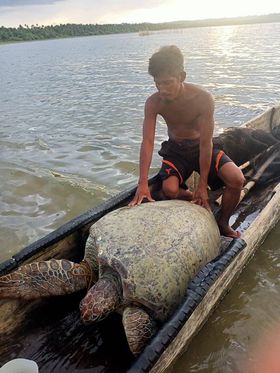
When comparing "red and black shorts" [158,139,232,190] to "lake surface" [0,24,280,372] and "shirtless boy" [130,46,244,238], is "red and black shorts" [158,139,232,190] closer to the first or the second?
"shirtless boy" [130,46,244,238]

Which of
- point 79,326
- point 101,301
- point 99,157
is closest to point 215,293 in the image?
point 101,301

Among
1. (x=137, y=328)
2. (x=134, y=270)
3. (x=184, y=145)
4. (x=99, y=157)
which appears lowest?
(x=99, y=157)

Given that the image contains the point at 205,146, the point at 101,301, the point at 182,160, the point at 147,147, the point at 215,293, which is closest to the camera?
the point at 101,301

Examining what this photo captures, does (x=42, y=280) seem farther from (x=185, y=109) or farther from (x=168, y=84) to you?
(x=185, y=109)

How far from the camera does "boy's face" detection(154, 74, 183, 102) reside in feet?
9.33

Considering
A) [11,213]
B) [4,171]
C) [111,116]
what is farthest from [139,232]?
[111,116]

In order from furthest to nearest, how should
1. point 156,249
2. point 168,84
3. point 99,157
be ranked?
point 99,157, point 168,84, point 156,249

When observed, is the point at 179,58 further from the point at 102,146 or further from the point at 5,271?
the point at 102,146

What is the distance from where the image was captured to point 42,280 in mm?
2607

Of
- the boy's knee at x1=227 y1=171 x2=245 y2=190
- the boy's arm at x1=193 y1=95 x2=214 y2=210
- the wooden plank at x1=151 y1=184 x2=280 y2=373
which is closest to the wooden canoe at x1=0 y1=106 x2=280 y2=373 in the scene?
the wooden plank at x1=151 y1=184 x2=280 y2=373

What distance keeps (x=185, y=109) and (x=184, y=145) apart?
1.37ft

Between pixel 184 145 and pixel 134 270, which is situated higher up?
pixel 184 145

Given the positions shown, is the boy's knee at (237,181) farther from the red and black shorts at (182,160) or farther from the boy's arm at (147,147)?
the boy's arm at (147,147)

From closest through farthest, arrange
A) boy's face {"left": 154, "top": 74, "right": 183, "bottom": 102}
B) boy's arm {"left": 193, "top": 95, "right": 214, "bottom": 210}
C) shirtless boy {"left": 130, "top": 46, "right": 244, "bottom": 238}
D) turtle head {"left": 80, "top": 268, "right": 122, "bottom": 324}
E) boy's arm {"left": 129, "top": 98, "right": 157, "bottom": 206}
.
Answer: turtle head {"left": 80, "top": 268, "right": 122, "bottom": 324}, boy's face {"left": 154, "top": 74, "right": 183, "bottom": 102}, shirtless boy {"left": 130, "top": 46, "right": 244, "bottom": 238}, boy's arm {"left": 193, "top": 95, "right": 214, "bottom": 210}, boy's arm {"left": 129, "top": 98, "right": 157, "bottom": 206}
